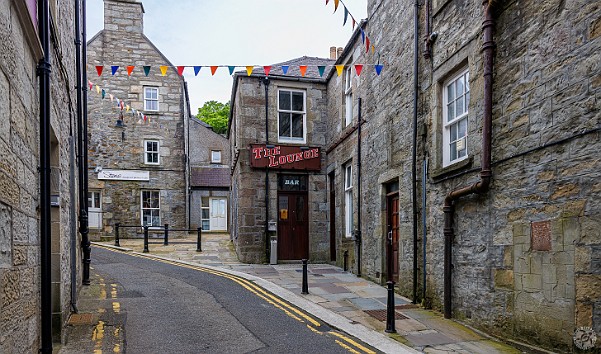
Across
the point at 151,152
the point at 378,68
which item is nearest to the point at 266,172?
the point at 378,68

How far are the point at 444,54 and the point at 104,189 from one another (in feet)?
54.7

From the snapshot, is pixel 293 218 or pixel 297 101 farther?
pixel 297 101

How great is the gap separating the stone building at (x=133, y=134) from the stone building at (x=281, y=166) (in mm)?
7565

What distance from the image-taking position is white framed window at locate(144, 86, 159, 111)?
20641 mm

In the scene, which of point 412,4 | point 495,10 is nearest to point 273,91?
point 412,4

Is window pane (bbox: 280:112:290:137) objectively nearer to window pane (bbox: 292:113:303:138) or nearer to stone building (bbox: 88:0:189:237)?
window pane (bbox: 292:113:303:138)

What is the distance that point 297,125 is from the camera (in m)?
14.8

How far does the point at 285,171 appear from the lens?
14242 millimetres

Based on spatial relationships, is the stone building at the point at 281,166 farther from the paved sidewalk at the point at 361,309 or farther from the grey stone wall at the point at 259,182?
the paved sidewalk at the point at 361,309

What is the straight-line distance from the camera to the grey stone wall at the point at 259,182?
1381cm

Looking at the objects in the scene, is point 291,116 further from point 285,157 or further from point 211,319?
point 211,319

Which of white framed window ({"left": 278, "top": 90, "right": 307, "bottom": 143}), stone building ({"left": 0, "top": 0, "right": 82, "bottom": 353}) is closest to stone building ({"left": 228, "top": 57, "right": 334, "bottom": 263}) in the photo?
white framed window ({"left": 278, "top": 90, "right": 307, "bottom": 143})

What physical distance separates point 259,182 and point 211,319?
293 inches

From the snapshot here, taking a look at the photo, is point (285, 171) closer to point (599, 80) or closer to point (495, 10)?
point (495, 10)
